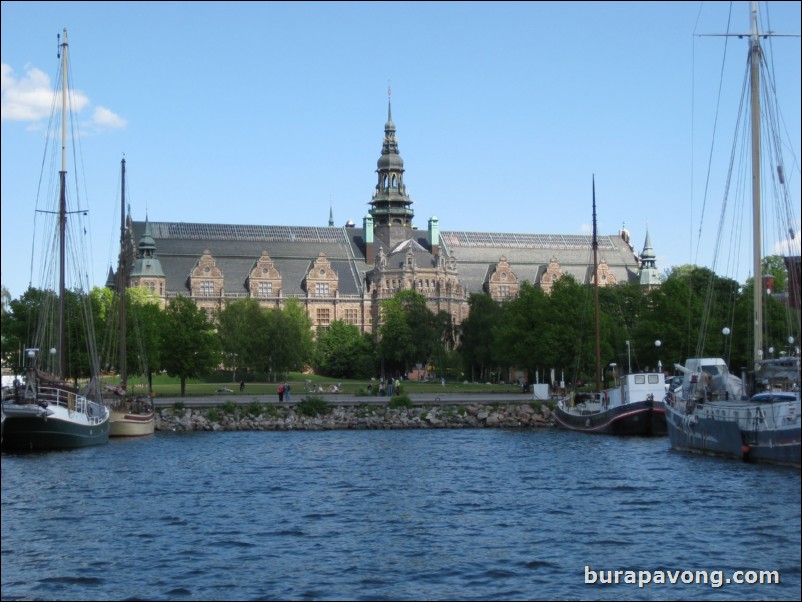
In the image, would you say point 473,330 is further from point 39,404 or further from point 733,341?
point 39,404

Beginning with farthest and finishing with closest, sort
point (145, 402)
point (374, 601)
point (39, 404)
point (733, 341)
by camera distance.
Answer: point (733, 341)
point (145, 402)
point (39, 404)
point (374, 601)

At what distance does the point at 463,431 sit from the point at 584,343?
78.1ft

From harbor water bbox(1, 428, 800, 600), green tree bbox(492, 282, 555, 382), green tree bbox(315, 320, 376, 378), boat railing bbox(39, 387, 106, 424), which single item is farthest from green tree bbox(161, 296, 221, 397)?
green tree bbox(315, 320, 376, 378)

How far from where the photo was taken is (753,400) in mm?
43469

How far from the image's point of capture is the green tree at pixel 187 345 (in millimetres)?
94562

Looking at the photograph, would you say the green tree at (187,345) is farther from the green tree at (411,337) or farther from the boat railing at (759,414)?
the boat railing at (759,414)

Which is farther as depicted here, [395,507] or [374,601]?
[395,507]

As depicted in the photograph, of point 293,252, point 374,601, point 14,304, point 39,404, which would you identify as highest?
point 293,252

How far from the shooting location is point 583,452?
54.3m

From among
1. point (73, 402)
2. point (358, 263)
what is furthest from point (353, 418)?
point (358, 263)

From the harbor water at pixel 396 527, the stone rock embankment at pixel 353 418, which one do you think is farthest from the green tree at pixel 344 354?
the harbor water at pixel 396 527

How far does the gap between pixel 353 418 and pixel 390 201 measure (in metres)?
99.3

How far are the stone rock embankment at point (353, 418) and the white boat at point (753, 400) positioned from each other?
71.4 ft

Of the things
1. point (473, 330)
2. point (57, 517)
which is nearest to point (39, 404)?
point (57, 517)
